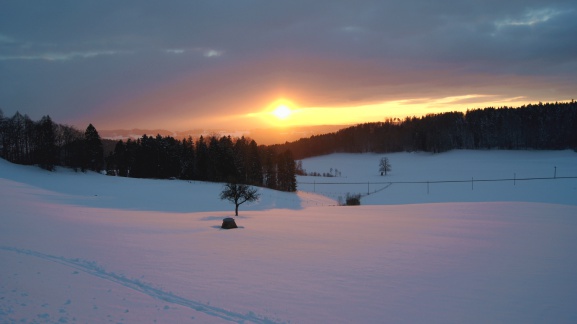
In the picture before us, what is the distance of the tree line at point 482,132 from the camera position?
13325cm

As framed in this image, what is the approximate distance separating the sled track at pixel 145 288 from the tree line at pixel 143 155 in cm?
6210

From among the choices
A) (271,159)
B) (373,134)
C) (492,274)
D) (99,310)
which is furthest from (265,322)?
(373,134)

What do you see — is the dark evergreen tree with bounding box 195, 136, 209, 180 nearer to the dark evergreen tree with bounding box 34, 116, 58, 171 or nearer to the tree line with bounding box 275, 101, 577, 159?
the dark evergreen tree with bounding box 34, 116, 58, 171

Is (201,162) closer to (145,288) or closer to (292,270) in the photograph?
(292,270)

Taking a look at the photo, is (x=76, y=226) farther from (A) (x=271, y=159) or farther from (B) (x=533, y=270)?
(A) (x=271, y=159)

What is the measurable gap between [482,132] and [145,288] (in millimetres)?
168068

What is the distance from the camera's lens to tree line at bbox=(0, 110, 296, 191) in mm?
74688

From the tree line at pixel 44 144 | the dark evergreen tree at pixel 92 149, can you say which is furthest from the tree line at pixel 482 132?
the tree line at pixel 44 144

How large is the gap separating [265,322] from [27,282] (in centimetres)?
800

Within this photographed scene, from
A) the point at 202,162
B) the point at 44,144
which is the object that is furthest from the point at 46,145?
the point at 202,162

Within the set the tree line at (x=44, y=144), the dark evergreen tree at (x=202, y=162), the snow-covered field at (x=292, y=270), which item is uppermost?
the tree line at (x=44, y=144)

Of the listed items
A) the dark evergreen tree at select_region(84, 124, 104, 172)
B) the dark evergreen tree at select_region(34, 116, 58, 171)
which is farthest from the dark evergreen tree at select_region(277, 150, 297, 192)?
the dark evergreen tree at select_region(34, 116, 58, 171)

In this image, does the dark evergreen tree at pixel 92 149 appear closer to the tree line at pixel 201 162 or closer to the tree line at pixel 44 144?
the tree line at pixel 44 144

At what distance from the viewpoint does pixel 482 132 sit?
14988 centimetres
